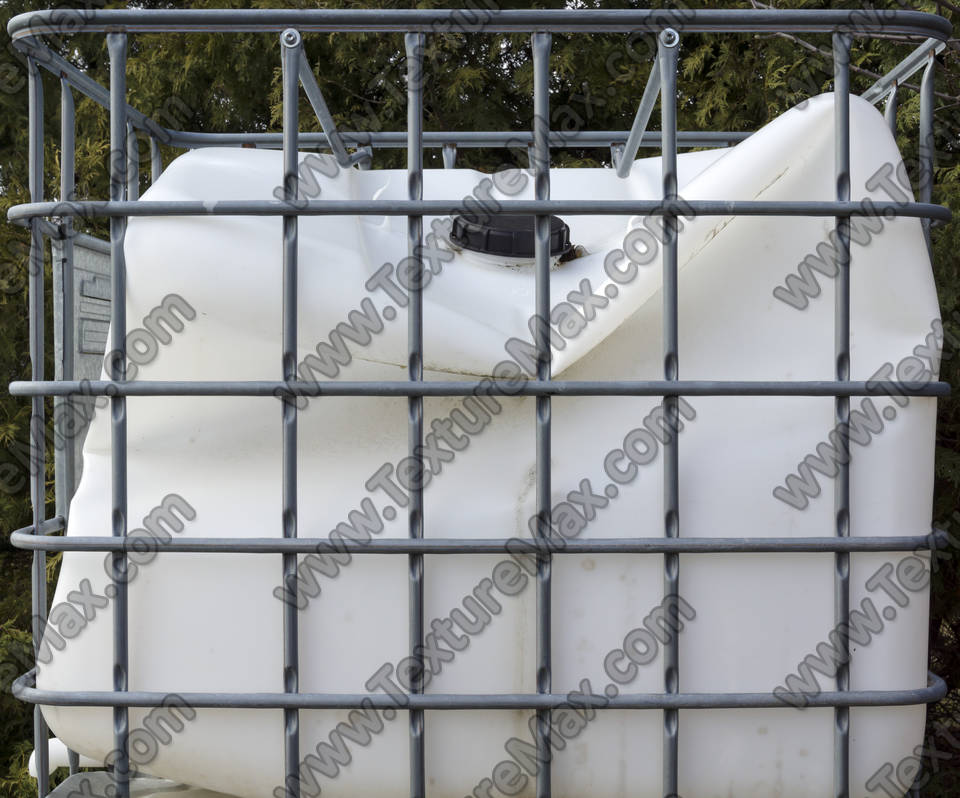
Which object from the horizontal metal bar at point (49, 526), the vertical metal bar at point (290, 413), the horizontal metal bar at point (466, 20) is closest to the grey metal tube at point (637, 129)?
the horizontal metal bar at point (466, 20)

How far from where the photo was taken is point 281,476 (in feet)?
3.98

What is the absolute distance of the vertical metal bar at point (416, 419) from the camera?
113 cm

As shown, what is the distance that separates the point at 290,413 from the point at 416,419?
155mm

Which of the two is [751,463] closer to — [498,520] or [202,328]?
[498,520]

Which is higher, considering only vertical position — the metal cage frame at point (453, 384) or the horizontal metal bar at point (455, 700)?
the metal cage frame at point (453, 384)

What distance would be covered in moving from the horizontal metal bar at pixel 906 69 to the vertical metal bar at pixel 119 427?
114 centimetres

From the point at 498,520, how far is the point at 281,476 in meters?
0.29

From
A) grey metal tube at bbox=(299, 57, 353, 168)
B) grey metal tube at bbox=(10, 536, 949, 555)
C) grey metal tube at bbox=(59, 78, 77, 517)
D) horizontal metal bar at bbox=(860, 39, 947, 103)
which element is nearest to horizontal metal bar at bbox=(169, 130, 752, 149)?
grey metal tube at bbox=(299, 57, 353, 168)

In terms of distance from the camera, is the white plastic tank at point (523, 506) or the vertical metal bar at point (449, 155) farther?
the vertical metal bar at point (449, 155)

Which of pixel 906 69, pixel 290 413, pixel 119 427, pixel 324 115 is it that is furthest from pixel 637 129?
pixel 119 427

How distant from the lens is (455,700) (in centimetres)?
115

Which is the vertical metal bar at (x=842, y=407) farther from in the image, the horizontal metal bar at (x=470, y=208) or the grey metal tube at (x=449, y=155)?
the grey metal tube at (x=449, y=155)

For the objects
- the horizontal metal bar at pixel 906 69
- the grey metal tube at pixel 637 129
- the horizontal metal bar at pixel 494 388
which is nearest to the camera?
the horizontal metal bar at pixel 494 388

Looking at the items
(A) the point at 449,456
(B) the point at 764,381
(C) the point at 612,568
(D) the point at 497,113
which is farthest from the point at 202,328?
(D) the point at 497,113
